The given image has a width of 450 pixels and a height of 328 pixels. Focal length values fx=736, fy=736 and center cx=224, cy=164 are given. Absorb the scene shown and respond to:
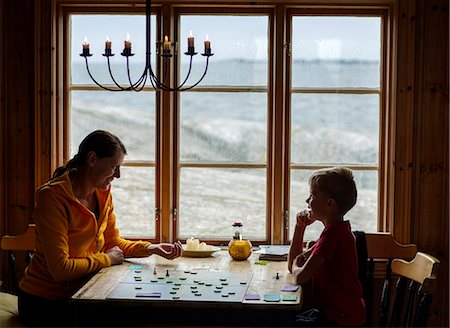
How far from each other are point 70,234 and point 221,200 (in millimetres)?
1207

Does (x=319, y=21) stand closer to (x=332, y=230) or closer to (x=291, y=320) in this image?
(x=332, y=230)

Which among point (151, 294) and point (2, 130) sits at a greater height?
point (2, 130)

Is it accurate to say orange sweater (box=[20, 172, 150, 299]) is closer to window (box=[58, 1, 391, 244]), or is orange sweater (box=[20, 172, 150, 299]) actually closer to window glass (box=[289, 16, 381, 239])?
window (box=[58, 1, 391, 244])

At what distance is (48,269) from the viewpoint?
2938 millimetres

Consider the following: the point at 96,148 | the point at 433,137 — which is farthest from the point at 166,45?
the point at 433,137

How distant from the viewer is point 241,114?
13.3 ft

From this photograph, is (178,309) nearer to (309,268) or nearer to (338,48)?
A: (309,268)

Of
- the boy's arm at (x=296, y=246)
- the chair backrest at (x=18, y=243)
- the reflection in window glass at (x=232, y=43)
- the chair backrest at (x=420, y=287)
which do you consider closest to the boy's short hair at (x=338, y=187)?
the boy's arm at (x=296, y=246)

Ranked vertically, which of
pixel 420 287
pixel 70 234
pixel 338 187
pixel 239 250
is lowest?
pixel 420 287

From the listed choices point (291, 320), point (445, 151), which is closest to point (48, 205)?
point (291, 320)

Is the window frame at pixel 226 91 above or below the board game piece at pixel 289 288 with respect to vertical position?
above

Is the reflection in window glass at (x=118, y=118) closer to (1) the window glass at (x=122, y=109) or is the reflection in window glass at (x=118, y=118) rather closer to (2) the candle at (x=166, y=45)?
(1) the window glass at (x=122, y=109)

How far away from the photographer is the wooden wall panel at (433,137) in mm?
3881

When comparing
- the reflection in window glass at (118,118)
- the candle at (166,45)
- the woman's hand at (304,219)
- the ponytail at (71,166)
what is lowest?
the woman's hand at (304,219)
